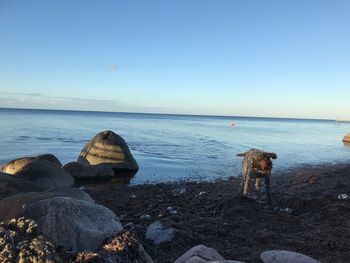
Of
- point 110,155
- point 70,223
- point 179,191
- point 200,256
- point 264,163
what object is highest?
point 264,163

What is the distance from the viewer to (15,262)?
3.00 metres

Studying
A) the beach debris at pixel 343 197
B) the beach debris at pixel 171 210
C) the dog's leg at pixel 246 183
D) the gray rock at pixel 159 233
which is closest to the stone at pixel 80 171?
the beach debris at pixel 171 210

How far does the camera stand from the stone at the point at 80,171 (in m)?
16.3

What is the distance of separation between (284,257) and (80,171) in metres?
12.0

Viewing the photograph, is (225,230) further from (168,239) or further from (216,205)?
(216,205)

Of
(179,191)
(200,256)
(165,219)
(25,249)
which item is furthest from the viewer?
(179,191)

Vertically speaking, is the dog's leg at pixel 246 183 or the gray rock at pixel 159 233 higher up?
the dog's leg at pixel 246 183

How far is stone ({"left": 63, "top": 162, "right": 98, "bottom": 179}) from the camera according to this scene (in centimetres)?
1628

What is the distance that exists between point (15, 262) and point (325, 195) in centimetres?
1046

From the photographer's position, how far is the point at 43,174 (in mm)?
13812

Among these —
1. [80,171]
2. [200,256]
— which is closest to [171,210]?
[200,256]

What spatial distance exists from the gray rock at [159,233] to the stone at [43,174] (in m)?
6.81

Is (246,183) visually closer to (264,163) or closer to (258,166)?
(258,166)

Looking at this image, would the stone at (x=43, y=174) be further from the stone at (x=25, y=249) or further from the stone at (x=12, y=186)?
the stone at (x=25, y=249)
